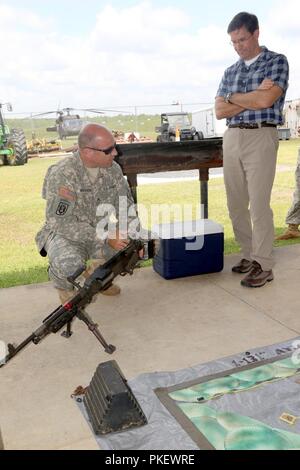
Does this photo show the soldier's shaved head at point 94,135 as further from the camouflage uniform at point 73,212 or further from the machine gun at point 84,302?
the machine gun at point 84,302

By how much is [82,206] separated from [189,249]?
1.20 m

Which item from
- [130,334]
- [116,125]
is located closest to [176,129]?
[116,125]

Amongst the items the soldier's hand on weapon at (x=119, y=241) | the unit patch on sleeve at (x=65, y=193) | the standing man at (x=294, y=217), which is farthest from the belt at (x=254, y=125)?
the standing man at (x=294, y=217)

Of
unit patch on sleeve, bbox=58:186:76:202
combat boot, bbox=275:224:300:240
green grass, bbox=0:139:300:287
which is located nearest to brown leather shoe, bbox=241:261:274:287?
green grass, bbox=0:139:300:287

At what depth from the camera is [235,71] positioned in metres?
4.07

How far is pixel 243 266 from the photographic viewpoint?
4492mm

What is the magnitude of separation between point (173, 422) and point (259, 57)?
122 inches

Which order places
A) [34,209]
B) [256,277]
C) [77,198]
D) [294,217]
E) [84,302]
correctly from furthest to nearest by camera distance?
1. [34,209]
2. [294,217]
3. [256,277]
4. [77,198]
5. [84,302]

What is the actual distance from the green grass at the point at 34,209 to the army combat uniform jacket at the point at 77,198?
1.12 m

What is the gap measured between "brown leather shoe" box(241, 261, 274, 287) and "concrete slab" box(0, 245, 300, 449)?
7cm

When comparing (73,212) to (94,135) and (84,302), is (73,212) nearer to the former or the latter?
(94,135)

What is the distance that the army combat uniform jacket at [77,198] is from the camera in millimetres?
3520
